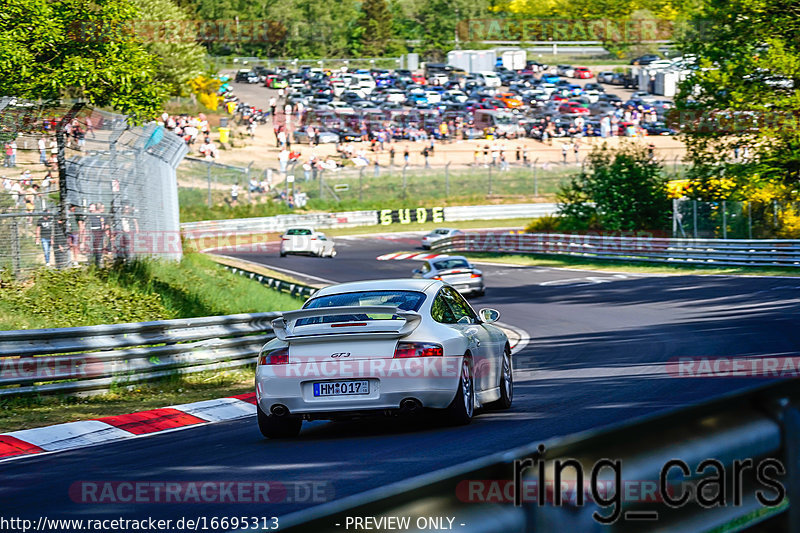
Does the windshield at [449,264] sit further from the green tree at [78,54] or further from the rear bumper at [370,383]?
the rear bumper at [370,383]

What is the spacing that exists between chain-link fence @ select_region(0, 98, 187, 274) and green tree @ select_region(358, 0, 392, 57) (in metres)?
110

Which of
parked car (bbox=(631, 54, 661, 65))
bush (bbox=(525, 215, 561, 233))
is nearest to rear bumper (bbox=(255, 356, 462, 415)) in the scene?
bush (bbox=(525, 215, 561, 233))

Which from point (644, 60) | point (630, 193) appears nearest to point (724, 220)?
point (630, 193)

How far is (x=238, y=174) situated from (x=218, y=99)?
22.5m

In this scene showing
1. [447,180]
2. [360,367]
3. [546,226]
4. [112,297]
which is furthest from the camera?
[447,180]

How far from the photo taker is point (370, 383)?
8.59m

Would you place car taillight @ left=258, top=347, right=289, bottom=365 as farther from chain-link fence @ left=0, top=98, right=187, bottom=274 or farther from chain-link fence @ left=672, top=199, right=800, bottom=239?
chain-link fence @ left=672, top=199, right=800, bottom=239

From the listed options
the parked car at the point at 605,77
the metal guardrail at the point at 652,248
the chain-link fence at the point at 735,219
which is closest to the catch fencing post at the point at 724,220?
the chain-link fence at the point at 735,219

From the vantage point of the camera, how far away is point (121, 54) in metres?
19.0

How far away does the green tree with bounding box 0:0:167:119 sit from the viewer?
699 inches

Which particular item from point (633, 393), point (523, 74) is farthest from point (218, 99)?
point (633, 393)

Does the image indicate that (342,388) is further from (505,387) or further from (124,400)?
(124,400)

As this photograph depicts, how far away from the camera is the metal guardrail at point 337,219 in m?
56.1

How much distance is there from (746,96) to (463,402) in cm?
3019
